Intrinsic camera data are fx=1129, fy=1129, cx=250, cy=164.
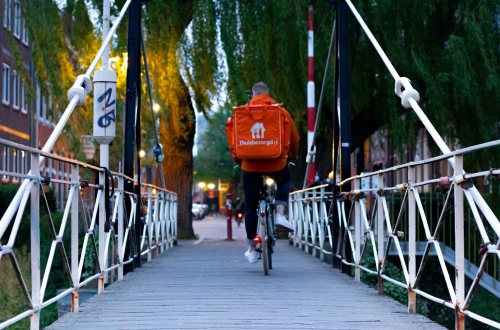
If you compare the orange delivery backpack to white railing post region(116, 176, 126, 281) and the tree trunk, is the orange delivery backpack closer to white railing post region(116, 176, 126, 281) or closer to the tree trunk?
white railing post region(116, 176, 126, 281)

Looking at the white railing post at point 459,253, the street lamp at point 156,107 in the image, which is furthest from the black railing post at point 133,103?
the street lamp at point 156,107

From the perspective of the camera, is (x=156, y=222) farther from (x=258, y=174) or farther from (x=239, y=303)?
(x=239, y=303)

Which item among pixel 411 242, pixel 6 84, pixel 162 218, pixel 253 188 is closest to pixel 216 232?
pixel 6 84

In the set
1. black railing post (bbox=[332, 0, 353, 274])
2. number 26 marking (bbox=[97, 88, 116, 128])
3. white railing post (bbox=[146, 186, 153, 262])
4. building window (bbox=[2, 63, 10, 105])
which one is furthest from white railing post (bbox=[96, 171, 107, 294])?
building window (bbox=[2, 63, 10, 105])

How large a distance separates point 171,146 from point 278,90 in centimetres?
419

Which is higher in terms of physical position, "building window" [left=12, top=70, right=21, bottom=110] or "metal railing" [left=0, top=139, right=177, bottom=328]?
"building window" [left=12, top=70, right=21, bottom=110]

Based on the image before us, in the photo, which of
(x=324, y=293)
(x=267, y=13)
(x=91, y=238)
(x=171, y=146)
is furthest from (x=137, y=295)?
(x=171, y=146)

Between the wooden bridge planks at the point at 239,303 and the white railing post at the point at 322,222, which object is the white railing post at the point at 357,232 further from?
the white railing post at the point at 322,222

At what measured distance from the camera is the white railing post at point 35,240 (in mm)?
6855

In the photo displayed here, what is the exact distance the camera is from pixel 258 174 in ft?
38.2

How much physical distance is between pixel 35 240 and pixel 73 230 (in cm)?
167

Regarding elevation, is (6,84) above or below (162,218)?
above

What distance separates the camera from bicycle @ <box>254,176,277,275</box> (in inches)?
455

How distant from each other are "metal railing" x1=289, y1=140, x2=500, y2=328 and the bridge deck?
319mm
